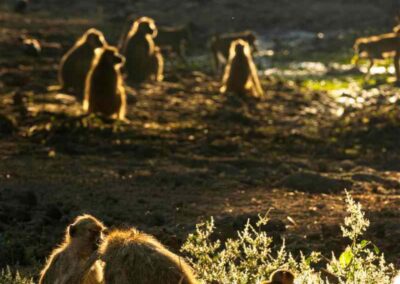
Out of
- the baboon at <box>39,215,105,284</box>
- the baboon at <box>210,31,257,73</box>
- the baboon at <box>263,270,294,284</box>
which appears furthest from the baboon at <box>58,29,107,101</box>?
the baboon at <box>263,270,294,284</box>

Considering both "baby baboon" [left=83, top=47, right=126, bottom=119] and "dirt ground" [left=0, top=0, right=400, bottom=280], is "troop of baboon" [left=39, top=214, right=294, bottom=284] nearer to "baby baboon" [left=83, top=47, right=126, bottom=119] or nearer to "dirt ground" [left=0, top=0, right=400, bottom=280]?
"dirt ground" [left=0, top=0, right=400, bottom=280]

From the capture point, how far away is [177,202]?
38.8 ft

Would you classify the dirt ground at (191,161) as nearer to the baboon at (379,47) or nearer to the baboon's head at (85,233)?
the baboon's head at (85,233)

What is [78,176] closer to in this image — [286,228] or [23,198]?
[23,198]

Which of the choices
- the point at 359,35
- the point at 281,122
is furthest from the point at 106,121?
the point at 359,35

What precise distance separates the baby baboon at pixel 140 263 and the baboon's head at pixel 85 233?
34.1 inches

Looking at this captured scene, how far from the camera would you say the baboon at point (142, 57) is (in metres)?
23.8

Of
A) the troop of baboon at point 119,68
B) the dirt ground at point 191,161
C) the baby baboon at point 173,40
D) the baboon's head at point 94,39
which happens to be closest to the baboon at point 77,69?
the troop of baboon at point 119,68

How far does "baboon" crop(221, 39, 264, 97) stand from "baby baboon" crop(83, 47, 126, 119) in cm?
435

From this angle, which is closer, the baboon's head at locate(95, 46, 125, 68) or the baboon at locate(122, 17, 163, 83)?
the baboon's head at locate(95, 46, 125, 68)

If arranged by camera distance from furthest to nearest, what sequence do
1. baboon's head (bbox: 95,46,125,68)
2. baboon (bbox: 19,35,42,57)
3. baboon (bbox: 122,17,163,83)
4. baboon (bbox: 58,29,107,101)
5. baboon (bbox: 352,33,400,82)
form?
baboon (bbox: 352,33,400,82), baboon (bbox: 19,35,42,57), baboon (bbox: 122,17,163,83), baboon (bbox: 58,29,107,101), baboon's head (bbox: 95,46,125,68)

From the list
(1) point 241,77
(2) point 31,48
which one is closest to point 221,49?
(2) point 31,48

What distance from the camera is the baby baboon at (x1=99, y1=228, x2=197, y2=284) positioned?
5375mm

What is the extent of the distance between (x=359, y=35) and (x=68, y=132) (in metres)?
21.1
